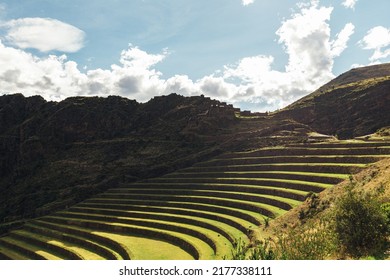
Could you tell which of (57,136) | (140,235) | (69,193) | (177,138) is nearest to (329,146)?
(140,235)

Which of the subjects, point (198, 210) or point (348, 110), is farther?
point (348, 110)

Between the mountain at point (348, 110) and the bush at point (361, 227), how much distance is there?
2454 inches

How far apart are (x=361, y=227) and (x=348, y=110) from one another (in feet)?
243

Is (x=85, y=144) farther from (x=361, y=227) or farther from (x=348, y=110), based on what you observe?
(x=361, y=227)

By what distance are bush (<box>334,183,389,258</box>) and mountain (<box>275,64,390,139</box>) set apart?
6234 centimetres

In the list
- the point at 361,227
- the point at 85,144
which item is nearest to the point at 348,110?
the point at 85,144

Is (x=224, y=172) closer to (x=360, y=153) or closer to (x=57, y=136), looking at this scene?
(x=360, y=153)

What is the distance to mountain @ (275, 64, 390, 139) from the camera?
7400 cm

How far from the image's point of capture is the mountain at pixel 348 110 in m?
74.0

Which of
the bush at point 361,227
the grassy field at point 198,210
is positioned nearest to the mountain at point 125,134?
the grassy field at point 198,210

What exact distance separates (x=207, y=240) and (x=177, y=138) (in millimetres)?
39957

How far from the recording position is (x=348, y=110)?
81.4 meters

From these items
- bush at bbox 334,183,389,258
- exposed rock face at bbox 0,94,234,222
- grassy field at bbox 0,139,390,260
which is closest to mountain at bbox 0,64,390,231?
exposed rock face at bbox 0,94,234,222

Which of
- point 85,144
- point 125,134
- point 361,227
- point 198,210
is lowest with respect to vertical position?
point 361,227
